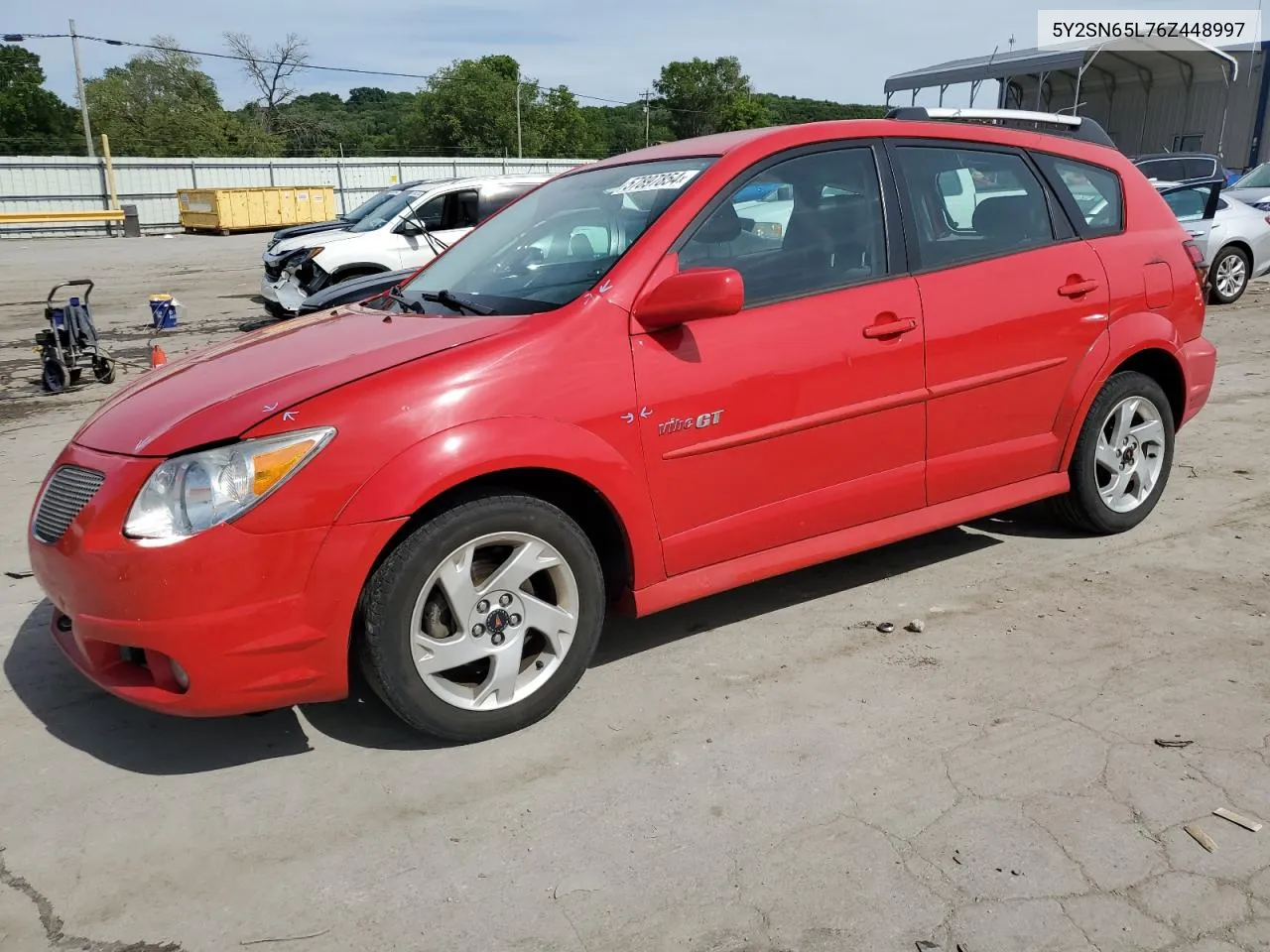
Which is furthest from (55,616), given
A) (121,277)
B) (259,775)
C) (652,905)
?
(121,277)

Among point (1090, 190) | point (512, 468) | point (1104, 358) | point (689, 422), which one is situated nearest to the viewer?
point (512, 468)

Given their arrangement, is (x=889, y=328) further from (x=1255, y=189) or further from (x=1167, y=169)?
(x=1255, y=189)

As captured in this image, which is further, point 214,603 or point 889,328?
point 889,328

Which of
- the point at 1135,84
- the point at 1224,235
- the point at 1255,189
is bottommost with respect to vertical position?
the point at 1224,235

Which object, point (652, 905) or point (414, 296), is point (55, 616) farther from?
point (652, 905)

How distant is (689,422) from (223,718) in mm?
1790

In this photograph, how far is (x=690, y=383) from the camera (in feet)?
11.4

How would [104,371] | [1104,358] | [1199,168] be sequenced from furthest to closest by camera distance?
[1199,168] < [104,371] < [1104,358]

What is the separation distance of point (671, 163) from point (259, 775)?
98.0 inches

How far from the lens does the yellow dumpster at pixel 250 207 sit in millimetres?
34281

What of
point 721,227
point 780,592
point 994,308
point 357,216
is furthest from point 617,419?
point 357,216

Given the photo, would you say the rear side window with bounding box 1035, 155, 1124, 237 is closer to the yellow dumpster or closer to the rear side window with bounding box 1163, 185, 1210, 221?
the rear side window with bounding box 1163, 185, 1210, 221

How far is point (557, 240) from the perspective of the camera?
404cm

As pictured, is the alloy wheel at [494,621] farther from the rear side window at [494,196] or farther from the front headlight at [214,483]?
the rear side window at [494,196]
